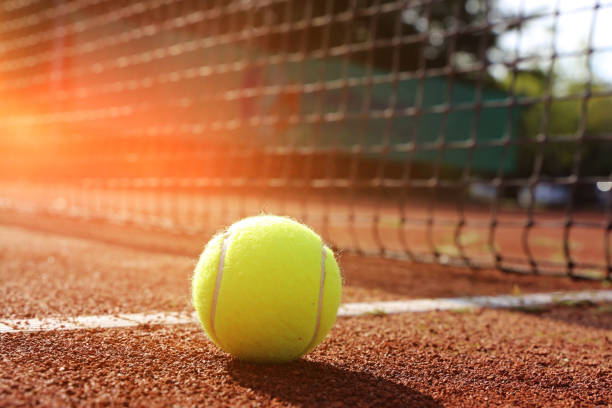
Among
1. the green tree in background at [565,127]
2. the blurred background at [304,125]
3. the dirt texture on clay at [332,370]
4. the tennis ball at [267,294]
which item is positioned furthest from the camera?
the green tree in background at [565,127]

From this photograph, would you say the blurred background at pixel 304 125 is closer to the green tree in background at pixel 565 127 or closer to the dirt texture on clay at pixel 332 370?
the green tree in background at pixel 565 127

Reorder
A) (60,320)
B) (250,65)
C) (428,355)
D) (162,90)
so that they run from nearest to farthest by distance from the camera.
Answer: (428,355)
(60,320)
(250,65)
(162,90)

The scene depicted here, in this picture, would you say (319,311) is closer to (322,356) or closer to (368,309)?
(322,356)

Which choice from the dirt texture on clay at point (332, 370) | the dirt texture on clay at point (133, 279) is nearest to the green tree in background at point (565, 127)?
the dirt texture on clay at point (133, 279)

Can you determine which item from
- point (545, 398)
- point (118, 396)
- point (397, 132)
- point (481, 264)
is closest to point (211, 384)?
point (118, 396)

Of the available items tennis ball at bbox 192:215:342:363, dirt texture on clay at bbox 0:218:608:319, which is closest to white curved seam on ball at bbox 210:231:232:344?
tennis ball at bbox 192:215:342:363

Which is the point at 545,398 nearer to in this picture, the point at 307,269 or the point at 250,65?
the point at 307,269
